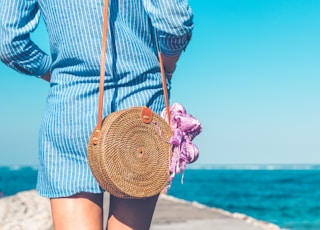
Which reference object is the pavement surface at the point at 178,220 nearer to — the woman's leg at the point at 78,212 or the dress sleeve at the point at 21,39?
the dress sleeve at the point at 21,39

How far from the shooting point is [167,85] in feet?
7.16

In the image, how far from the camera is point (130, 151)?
200 centimetres

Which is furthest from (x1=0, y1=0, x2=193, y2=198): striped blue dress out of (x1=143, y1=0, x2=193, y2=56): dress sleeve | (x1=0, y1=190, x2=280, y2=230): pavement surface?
(x1=0, y1=190, x2=280, y2=230): pavement surface

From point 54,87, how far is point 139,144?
318mm

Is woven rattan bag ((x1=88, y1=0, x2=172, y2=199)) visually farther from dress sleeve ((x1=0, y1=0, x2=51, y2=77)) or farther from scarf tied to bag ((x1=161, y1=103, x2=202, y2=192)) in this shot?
dress sleeve ((x1=0, y1=0, x2=51, y2=77))

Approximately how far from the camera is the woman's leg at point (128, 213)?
6.75 ft

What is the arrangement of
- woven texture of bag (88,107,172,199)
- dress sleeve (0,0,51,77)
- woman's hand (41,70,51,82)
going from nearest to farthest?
woven texture of bag (88,107,172,199)
dress sleeve (0,0,51,77)
woman's hand (41,70,51,82)

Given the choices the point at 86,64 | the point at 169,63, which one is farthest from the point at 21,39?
the point at 169,63

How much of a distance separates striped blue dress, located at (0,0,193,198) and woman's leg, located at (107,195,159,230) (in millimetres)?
106

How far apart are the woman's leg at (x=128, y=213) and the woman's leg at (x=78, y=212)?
0.06 meters

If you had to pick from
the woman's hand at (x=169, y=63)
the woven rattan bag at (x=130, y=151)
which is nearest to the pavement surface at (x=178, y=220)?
the woman's hand at (x=169, y=63)

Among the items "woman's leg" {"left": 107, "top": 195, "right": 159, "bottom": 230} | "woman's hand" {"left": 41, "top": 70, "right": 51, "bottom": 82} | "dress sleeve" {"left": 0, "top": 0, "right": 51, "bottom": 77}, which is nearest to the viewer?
"woman's leg" {"left": 107, "top": 195, "right": 159, "bottom": 230}

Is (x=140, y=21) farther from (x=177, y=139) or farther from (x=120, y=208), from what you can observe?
(x=120, y=208)

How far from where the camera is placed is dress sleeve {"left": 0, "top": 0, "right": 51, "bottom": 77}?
2.17m
